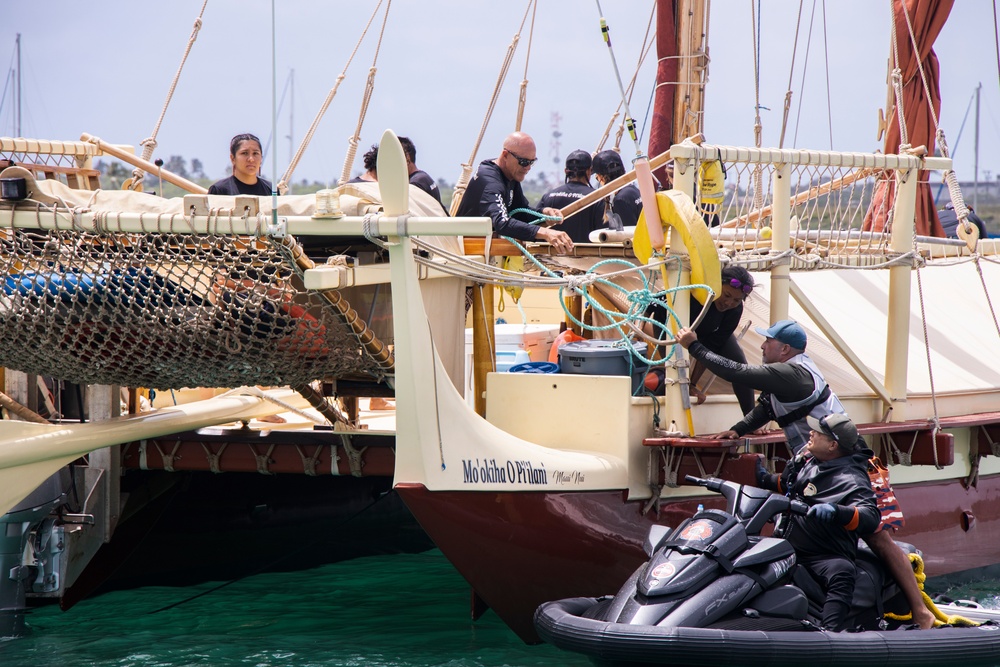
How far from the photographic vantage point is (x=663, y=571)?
229 inches

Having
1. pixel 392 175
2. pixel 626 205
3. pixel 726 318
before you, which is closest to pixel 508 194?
pixel 726 318

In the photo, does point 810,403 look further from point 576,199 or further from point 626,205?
point 626,205

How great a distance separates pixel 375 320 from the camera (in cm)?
707

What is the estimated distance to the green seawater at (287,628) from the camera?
722cm

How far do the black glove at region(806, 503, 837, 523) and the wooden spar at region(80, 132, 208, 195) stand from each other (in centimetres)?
472

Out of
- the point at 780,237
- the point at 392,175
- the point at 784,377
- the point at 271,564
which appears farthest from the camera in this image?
the point at 271,564

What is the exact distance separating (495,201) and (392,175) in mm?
1856

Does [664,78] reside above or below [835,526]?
above

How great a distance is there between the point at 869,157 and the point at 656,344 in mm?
2083

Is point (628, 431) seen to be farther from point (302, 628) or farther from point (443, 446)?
point (302, 628)

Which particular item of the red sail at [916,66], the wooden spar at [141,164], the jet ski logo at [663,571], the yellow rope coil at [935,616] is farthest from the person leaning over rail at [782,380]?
the red sail at [916,66]

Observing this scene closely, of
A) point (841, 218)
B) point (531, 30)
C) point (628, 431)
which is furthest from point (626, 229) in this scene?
point (531, 30)

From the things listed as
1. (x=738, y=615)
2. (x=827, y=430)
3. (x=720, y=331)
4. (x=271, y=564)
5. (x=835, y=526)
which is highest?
(x=720, y=331)

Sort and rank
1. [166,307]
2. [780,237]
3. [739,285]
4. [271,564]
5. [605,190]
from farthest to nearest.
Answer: [271,564], [605,190], [780,237], [739,285], [166,307]
